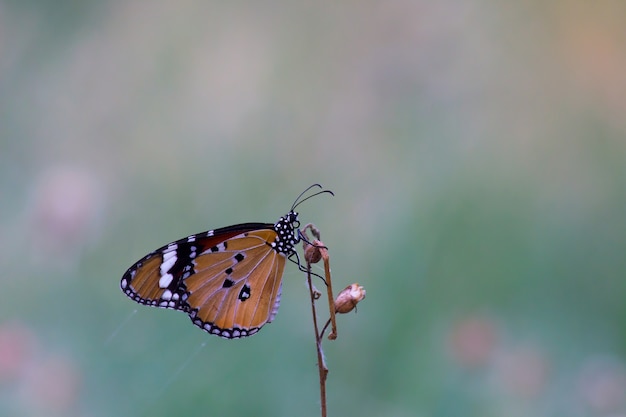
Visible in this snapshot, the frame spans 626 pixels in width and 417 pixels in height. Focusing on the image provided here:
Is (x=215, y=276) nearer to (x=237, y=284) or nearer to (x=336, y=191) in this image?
(x=237, y=284)

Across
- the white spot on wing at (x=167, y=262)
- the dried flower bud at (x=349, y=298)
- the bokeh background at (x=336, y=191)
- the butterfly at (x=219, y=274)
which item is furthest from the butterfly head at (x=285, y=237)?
the bokeh background at (x=336, y=191)

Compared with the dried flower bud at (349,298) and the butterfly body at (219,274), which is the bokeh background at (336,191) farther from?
the dried flower bud at (349,298)

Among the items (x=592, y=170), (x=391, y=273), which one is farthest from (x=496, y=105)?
(x=391, y=273)

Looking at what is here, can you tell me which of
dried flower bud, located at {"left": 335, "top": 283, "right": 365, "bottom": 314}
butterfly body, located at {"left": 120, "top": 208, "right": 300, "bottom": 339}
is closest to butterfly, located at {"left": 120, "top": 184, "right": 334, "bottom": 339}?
butterfly body, located at {"left": 120, "top": 208, "right": 300, "bottom": 339}

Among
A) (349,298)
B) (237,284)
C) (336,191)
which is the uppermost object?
(336,191)

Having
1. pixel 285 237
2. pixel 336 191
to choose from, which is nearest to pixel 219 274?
pixel 285 237

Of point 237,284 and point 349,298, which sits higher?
point 237,284

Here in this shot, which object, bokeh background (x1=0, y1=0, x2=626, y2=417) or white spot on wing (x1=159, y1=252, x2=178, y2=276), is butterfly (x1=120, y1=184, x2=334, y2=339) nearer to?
white spot on wing (x1=159, y1=252, x2=178, y2=276)
